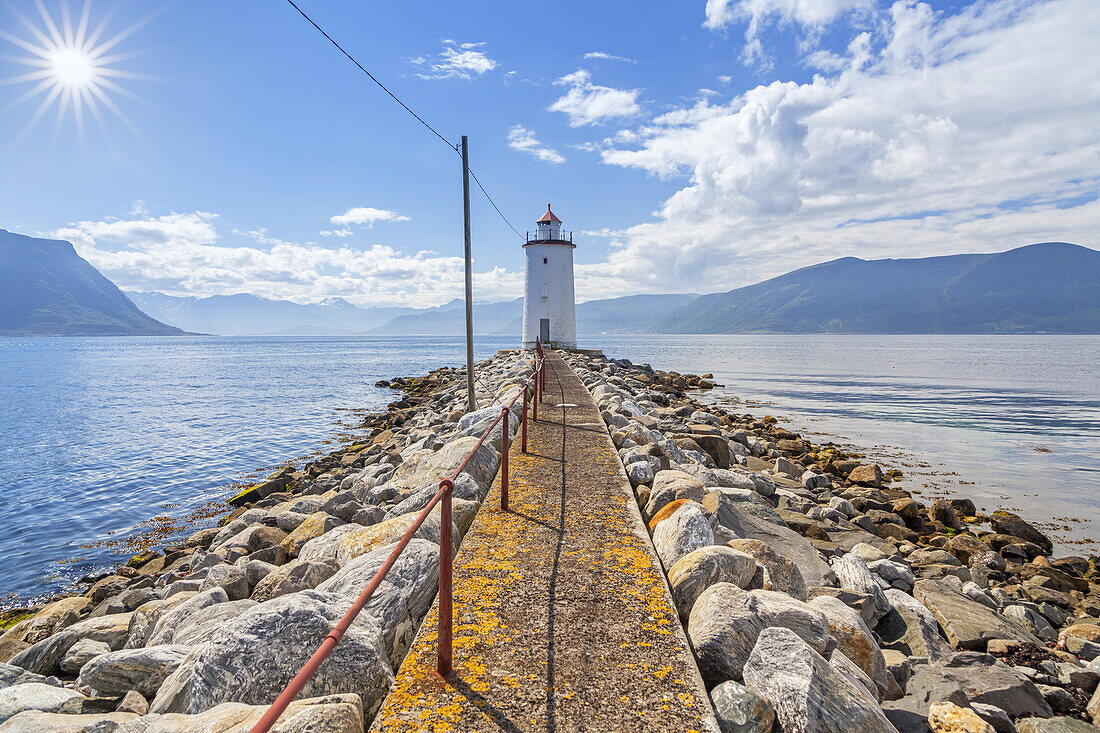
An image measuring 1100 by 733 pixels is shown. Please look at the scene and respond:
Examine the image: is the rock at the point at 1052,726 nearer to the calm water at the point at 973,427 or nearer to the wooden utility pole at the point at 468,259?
the calm water at the point at 973,427

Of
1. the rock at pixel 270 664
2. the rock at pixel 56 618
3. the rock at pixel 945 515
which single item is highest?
the rock at pixel 270 664

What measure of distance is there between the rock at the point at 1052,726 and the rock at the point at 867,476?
9.73 m

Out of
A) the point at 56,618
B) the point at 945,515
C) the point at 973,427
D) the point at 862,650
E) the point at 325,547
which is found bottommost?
the point at 973,427

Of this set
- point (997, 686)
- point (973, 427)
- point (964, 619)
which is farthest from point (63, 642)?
point (973, 427)

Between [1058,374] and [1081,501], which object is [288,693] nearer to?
[1081,501]

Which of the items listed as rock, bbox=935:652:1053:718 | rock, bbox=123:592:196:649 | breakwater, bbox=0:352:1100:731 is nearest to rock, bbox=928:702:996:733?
breakwater, bbox=0:352:1100:731

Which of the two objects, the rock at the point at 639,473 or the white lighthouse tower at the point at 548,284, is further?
the white lighthouse tower at the point at 548,284

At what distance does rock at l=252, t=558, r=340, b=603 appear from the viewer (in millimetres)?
4477

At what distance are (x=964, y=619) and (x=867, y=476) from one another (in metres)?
8.50

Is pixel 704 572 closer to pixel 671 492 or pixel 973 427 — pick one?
pixel 671 492

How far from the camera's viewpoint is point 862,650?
12.5ft

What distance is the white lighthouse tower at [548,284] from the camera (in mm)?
32125

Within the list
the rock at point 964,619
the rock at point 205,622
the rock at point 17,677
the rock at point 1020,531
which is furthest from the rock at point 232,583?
the rock at point 1020,531

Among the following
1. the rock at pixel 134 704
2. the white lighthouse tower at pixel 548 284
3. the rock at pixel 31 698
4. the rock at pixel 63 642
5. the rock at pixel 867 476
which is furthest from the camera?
the white lighthouse tower at pixel 548 284
